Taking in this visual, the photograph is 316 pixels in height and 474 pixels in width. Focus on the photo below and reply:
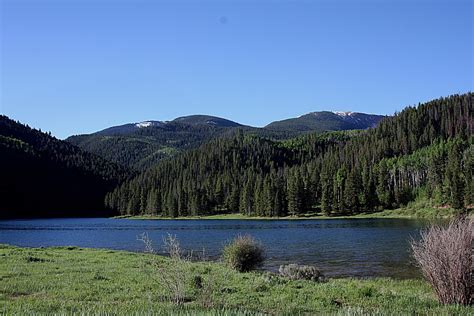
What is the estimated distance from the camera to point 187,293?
20.2 meters

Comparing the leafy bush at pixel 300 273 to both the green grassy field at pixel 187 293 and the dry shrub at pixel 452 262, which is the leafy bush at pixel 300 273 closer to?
the green grassy field at pixel 187 293

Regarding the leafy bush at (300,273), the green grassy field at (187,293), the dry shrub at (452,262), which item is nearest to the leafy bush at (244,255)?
the green grassy field at (187,293)

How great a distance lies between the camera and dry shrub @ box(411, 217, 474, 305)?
16.4m

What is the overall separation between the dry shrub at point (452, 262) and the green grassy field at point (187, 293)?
0.88 metres

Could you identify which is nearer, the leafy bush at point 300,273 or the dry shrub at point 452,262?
the dry shrub at point 452,262

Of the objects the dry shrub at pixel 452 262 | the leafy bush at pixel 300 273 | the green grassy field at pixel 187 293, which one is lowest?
the leafy bush at pixel 300 273

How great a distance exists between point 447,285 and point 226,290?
30.5ft

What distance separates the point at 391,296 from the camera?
66.7 feet

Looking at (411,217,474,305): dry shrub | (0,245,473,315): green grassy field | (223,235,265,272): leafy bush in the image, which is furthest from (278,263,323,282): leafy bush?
(411,217,474,305): dry shrub

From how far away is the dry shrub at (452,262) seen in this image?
1639 cm

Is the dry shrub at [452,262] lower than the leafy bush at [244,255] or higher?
higher

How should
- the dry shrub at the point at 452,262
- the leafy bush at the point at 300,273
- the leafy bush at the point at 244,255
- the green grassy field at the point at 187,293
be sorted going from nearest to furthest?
the green grassy field at the point at 187,293 < the dry shrub at the point at 452,262 < the leafy bush at the point at 300,273 < the leafy bush at the point at 244,255

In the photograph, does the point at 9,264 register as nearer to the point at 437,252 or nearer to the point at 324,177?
the point at 437,252

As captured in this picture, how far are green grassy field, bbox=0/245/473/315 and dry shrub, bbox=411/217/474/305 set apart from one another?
88 centimetres
